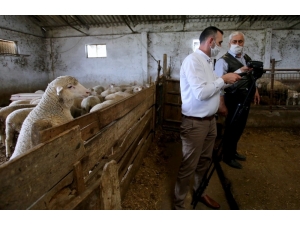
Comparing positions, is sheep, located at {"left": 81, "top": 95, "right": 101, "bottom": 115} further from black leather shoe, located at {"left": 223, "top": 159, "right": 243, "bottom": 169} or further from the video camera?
the video camera

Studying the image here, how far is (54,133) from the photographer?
1.01 meters

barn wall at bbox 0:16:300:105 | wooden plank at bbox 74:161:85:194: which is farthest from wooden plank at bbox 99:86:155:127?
barn wall at bbox 0:16:300:105

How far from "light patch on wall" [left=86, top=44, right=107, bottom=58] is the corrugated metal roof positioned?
4.32 feet

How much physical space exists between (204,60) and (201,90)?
37cm

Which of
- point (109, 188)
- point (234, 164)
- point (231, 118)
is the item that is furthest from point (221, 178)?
point (109, 188)

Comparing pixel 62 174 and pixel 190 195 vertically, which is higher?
pixel 62 174

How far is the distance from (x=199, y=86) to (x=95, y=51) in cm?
1256

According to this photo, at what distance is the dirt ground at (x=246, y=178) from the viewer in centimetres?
245

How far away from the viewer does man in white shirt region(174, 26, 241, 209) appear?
181cm

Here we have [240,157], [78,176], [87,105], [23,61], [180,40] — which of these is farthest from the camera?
[180,40]

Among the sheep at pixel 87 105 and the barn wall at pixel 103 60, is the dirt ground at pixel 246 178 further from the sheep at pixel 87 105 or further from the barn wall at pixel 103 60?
the barn wall at pixel 103 60

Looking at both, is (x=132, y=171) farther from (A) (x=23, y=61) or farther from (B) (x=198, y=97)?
(A) (x=23, y=61)

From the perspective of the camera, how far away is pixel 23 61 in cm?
1151

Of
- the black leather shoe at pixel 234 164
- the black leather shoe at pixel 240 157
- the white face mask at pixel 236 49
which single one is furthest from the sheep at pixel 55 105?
the black leather shoe at pixel 240 157
